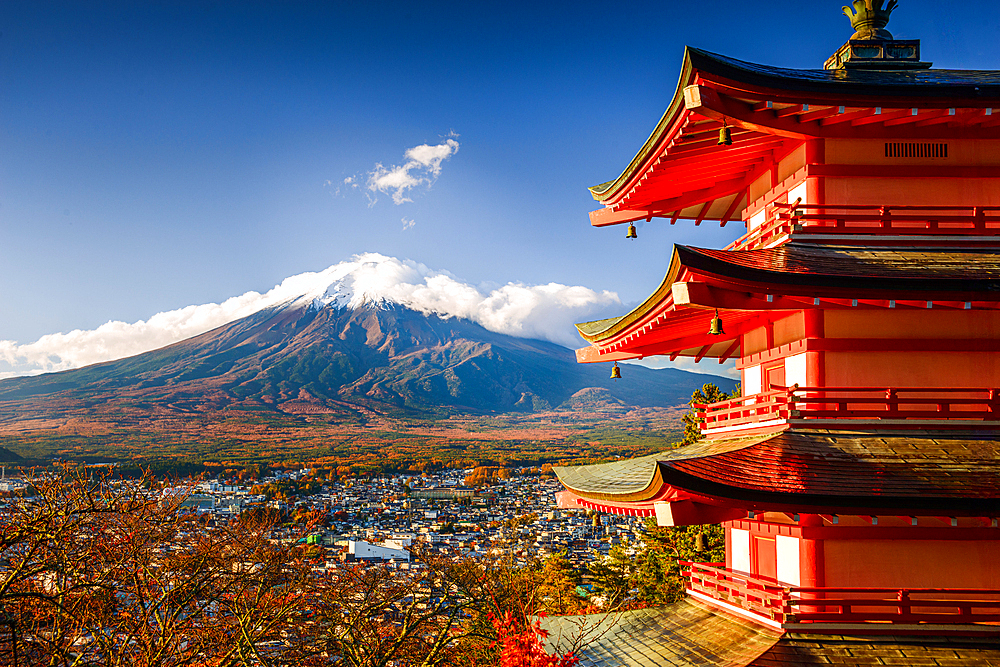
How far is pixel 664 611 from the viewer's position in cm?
944

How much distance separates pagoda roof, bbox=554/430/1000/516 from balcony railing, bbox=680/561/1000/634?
3.64ft

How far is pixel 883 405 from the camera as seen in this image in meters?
7.61

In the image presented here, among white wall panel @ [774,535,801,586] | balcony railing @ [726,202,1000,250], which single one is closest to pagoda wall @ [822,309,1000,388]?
balcony railing @ [726,202,1000,250]

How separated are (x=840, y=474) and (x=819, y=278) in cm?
180

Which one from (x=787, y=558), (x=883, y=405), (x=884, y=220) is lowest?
(x=787, y=558)

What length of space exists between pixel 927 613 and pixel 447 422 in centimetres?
12744

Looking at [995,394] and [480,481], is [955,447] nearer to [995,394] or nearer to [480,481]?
[995,394]

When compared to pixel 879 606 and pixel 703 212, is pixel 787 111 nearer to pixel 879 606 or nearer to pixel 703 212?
pixel 703 212

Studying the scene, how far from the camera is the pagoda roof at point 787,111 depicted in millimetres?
7398

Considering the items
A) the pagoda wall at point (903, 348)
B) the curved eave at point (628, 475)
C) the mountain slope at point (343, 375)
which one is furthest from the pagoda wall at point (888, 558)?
the mountain slope at point (343, 375)

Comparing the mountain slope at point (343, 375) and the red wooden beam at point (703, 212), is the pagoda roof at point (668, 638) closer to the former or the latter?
the red wooden beam at point (703, 212)

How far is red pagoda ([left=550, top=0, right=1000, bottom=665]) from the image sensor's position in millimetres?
6926

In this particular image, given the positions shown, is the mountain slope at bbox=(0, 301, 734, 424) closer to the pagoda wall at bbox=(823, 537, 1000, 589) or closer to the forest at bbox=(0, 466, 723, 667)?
the forest at bbox=(0, 466, 723, 667)

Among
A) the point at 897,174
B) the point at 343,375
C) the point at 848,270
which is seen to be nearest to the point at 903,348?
the point at 848,270
